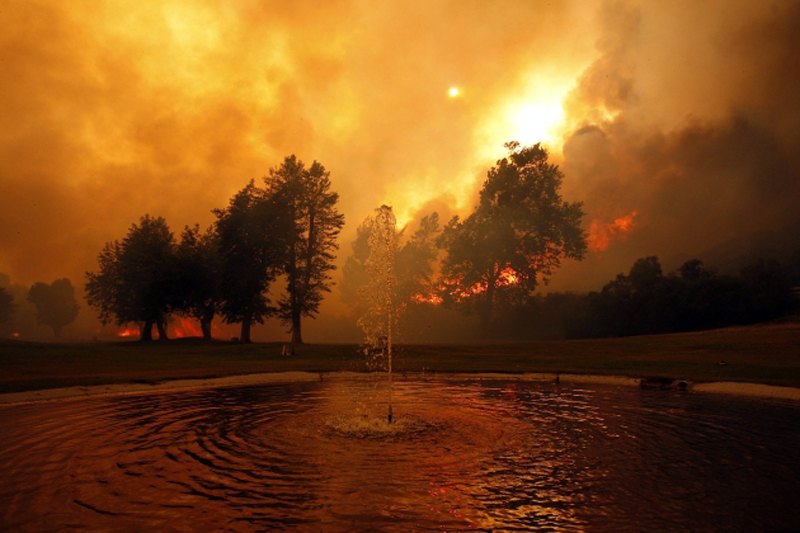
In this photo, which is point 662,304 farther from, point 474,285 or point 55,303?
point 55,303

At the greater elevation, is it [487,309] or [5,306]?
[5,306]

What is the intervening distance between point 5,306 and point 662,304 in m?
134

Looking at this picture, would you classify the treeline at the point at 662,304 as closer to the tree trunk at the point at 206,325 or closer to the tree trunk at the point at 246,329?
the tree trunk at the point at 246,329

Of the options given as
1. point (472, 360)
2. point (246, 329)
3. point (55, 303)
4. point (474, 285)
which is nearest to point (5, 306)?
point (55, 303)

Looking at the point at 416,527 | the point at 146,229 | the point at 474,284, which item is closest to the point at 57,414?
the point at 416,527

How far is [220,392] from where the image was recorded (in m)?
19.6

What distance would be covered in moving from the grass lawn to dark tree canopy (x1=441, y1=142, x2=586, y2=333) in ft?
56.3

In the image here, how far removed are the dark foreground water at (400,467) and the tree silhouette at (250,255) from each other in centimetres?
4057

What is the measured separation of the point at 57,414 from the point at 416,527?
41.1ft

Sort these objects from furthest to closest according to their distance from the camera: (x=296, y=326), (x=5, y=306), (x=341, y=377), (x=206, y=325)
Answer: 1. (x=5, y=306)
2. (x=206, y=325)
3. (x=296, y=326)
4. (x=341, y=377)

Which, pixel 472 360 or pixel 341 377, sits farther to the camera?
pixel 472 360

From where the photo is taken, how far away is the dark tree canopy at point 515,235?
61.3 meters

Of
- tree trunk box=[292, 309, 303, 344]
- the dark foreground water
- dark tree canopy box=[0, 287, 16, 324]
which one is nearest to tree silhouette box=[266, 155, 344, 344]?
tree trunk box=[292, 309, 303, 344]

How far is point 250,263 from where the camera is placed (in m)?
57.3
